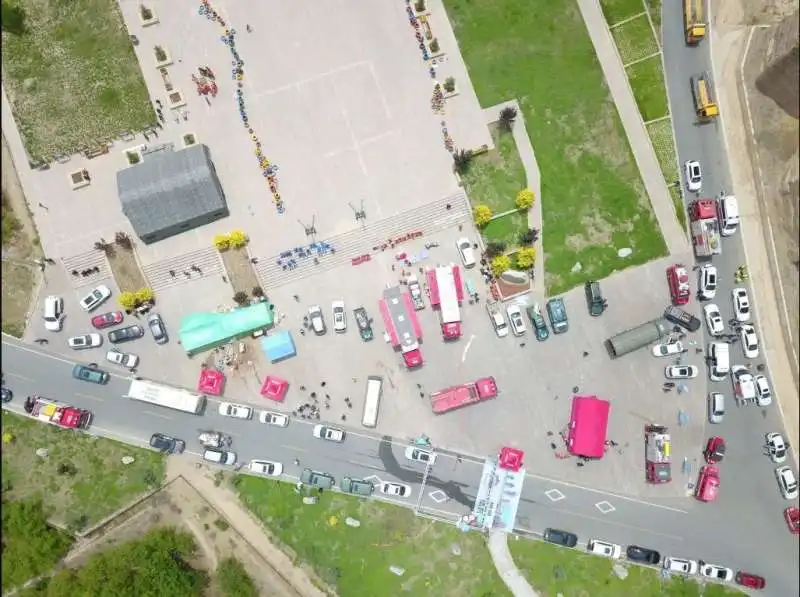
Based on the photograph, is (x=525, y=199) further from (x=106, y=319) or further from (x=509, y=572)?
(x=106, y=319)

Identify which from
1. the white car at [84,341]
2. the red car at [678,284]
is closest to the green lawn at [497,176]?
the red car at [678,284]

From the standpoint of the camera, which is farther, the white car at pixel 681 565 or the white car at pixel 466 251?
the white car at pixel 681 565

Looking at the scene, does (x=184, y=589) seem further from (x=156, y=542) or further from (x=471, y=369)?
(x=471, y=369)

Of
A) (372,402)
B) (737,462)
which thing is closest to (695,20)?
(737,462)

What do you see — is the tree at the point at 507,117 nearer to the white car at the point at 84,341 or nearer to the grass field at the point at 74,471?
the white car at the point at 84,341

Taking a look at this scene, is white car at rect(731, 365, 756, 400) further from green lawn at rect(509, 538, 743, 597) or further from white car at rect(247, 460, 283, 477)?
white car at rect(247, 460, 283, 477)

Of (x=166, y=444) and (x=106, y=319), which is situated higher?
(x=106, y=319)

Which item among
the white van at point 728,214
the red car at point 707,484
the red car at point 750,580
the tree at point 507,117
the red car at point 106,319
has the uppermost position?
the tree at point 507,117
